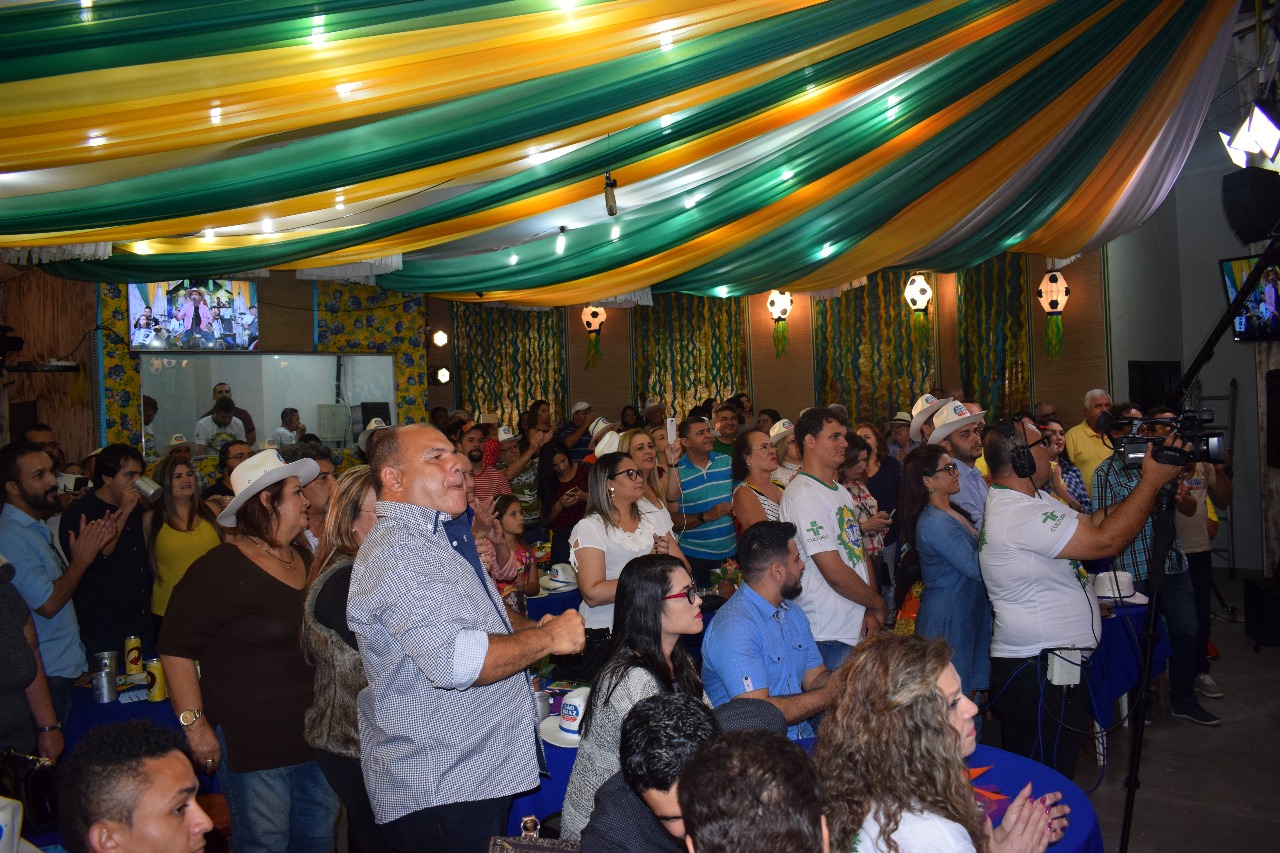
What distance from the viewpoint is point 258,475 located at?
314 cm

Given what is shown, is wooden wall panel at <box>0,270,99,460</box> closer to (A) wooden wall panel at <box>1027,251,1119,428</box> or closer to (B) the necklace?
(B) the necklace

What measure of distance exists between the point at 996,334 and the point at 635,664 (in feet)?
27.8

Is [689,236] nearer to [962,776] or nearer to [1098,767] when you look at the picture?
[1098,767]

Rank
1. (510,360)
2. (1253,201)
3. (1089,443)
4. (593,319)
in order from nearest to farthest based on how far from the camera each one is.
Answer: (1253,201)
(1089,443)
(593,319)
(510,360)

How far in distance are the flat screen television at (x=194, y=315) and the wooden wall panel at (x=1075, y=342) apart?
8197 mm

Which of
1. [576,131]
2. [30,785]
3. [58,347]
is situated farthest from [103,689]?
[58,347]

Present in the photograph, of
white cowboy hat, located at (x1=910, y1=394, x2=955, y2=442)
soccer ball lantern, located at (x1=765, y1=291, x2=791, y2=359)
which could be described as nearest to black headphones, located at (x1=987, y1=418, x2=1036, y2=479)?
white cowboy hat, located at (x1=910, y1=394, x2=955, y2=442)

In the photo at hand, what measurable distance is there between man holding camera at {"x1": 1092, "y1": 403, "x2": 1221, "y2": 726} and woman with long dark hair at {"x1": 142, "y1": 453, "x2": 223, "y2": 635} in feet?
13.8

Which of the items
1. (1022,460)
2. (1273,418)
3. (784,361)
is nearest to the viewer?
(1022,460)

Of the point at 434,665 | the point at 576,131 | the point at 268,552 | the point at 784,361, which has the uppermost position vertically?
the point at 576,131

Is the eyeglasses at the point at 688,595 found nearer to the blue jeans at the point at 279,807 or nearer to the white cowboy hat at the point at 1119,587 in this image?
the blue jeans at the point at 279,807

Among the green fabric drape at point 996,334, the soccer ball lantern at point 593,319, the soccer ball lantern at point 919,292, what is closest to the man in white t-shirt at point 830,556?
the green fabric drape at point 996,334

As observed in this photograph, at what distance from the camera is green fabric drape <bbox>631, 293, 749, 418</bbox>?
12.7 m

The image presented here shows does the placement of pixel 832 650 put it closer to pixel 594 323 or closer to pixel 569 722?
pixel 569 722
